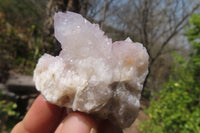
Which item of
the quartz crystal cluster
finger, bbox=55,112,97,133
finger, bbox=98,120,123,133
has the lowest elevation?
finger, bbox=98,120,123,133

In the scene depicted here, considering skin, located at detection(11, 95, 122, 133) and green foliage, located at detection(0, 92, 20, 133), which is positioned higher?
skin, located at detection(11, 95, 122, 133)

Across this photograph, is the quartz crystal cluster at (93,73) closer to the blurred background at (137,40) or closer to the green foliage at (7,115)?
the blurred background at (137,40)

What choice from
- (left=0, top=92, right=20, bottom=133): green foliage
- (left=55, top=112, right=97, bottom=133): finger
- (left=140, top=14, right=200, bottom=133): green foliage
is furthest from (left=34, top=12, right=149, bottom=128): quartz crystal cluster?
(left=0, top=92, right=20, bottom=133): green foliage

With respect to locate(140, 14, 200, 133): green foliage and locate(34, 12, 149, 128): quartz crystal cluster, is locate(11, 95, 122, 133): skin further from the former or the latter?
locate(140, 14, 200, 133): green foliage

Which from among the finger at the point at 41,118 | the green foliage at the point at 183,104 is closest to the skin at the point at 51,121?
the finger at the point at 41,118

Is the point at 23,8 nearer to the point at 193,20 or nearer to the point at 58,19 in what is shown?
the point at 193,20

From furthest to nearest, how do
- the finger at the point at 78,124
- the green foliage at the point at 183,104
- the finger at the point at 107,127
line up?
the green foliage at the point at 183,104 < the finger at the point at 107,127 < the finger at the point at 78,124

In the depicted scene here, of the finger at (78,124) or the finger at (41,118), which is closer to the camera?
the finger at (78,124)

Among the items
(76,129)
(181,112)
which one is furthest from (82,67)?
(181,112)

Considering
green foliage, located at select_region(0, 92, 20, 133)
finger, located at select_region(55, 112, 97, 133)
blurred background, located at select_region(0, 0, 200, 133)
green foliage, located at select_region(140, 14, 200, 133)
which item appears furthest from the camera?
green foliage, located at select_region(0, 92, 20, 133)
